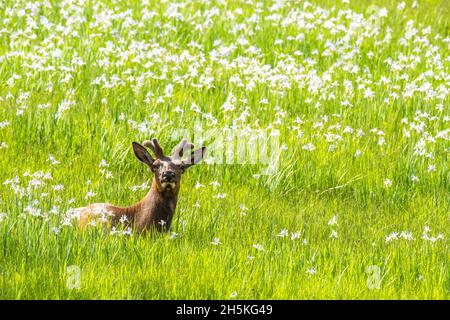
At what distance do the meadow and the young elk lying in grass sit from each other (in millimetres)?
179

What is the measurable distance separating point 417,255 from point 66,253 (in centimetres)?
276

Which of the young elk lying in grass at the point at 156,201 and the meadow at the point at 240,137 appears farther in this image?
the young elk lying in grass at the point at 156,201

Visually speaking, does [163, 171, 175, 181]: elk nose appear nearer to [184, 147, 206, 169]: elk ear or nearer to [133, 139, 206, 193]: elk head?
[133, 139, 206, 193]: elk head

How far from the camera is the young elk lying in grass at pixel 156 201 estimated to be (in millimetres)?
7145

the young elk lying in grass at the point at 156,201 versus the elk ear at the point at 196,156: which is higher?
the elk ear at the point at 196,156

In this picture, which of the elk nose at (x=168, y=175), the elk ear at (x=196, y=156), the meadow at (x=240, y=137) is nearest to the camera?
the meadow at (x=240, y=137)

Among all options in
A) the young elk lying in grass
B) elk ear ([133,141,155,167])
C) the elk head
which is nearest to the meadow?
the young elk lying in grass

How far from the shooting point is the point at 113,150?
8.90m

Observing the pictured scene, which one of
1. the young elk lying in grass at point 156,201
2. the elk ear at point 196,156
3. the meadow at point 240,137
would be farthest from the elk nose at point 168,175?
the meadow at point 240,137

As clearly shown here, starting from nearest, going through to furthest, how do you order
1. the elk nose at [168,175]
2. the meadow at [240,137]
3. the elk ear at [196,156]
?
the meadow at [240,137] → the elk nose at [168,175] → the elk ear at [196,156]

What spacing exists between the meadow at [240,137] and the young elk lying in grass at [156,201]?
0.18m

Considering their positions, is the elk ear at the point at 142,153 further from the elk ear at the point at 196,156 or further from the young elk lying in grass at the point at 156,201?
the elk ear at the point at 196,156

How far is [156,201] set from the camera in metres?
7.36
